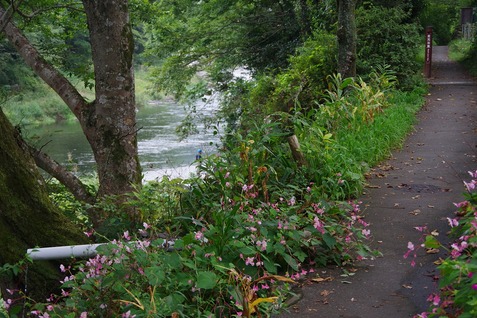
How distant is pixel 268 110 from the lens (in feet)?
39.5

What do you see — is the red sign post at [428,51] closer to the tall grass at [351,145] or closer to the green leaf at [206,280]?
the tall grass at [351,145]

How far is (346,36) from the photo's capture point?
11586 millimetres

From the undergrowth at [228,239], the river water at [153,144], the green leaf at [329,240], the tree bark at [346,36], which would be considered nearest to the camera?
the undergrowth at [228,239]

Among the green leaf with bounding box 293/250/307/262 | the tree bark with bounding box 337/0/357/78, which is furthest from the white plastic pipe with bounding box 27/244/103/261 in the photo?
the tree bark with bounding box 337/0/357/78

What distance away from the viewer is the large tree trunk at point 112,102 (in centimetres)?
633

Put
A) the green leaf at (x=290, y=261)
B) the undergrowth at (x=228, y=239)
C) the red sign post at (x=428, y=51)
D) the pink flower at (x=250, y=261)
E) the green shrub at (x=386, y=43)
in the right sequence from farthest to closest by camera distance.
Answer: the red sign post at (x=428, y=51), the green shrub at (x=386, y=43), the green leaf at (x=290, y=261), the pink flower at (x=250, y=261), the undergrowth at (x=228, y=239)

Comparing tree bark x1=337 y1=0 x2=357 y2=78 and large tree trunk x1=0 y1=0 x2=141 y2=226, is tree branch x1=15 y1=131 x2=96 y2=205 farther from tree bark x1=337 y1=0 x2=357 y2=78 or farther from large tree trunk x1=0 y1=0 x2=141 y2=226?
tree bark x1=337 y1=0 x2=357 y2=78

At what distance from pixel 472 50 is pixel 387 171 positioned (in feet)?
56.5

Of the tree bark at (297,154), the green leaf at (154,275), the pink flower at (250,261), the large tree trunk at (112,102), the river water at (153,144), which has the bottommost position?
the river water at (153,144)

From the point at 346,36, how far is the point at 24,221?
27.5ft

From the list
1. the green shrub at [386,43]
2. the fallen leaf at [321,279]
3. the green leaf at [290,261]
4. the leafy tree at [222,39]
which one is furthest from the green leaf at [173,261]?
the leafy tree at [222,39]

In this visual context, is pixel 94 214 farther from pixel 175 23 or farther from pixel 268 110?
pixel 175 23

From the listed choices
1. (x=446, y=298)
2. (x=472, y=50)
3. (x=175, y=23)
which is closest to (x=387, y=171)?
(x=446, y=298)

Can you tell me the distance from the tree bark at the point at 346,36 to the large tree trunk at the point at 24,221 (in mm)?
8006
